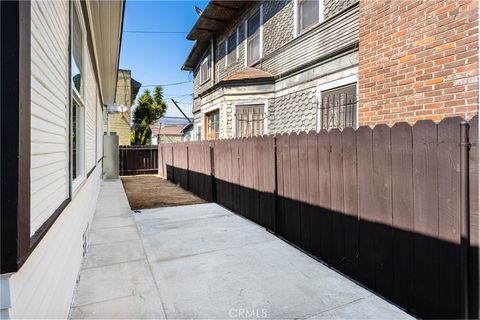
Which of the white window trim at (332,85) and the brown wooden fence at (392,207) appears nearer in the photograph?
the brown wooden fence at (392,207)

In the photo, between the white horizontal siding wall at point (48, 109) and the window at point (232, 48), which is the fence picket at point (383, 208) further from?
the window at point (232, 48)

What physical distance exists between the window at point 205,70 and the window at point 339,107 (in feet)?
27.7

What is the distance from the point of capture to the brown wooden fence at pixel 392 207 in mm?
2219

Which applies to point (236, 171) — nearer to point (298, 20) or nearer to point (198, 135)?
point (298, 20)

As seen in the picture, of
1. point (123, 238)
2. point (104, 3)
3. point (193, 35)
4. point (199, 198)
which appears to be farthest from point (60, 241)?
point (193, 35)

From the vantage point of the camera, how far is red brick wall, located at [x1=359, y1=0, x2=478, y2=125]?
3697mm

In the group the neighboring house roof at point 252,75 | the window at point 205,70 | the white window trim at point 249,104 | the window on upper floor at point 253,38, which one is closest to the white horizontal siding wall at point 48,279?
the white window trim at point 249,104

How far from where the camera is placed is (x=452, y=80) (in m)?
3.83

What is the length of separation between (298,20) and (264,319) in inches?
300

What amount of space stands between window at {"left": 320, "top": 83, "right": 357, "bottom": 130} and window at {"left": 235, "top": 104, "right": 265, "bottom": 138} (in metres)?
2.61

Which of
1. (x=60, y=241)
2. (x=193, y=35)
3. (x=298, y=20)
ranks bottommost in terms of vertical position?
(x=60, y=241)

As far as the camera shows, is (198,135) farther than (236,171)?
Yes

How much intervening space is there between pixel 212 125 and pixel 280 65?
4523 mm

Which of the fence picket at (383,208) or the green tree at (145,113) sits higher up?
the green tree at (145,113)
